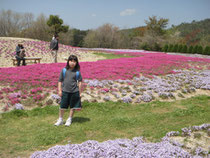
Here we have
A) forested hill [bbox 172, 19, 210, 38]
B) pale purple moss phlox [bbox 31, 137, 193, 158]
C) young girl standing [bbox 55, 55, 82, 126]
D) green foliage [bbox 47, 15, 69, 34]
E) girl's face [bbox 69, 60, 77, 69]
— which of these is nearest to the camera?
pale purple moss phlox [bbox 31, 137, 193, 158]

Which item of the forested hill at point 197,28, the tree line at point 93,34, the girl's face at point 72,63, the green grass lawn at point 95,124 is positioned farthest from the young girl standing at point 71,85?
the forested hill at point 197,28

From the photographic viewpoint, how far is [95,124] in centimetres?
620

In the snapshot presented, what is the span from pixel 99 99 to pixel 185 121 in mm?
3792

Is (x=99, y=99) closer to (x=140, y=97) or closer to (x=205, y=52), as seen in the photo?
(x=140, y=97)

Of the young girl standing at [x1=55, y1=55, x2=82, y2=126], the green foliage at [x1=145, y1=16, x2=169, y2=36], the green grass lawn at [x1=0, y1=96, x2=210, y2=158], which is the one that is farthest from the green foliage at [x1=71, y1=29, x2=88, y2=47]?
the young girl standing at [x1=55, y1=55, x2=82, y2=126]

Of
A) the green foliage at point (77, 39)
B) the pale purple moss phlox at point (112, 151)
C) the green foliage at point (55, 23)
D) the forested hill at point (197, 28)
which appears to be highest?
the forested hill at point (197, 28)

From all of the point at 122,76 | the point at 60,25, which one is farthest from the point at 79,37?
the point at 122,76

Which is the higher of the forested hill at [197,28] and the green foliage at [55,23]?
the forested hill at [197,28]

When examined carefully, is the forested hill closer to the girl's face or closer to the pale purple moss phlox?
the girl's face

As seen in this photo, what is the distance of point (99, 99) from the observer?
877 cm

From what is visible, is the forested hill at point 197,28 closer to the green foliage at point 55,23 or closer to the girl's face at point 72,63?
the green foliage at point 55,23

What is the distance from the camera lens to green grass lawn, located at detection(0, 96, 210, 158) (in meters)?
5.01

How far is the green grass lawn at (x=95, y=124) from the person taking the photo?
197 inches

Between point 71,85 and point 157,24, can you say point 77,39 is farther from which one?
point 71,85
